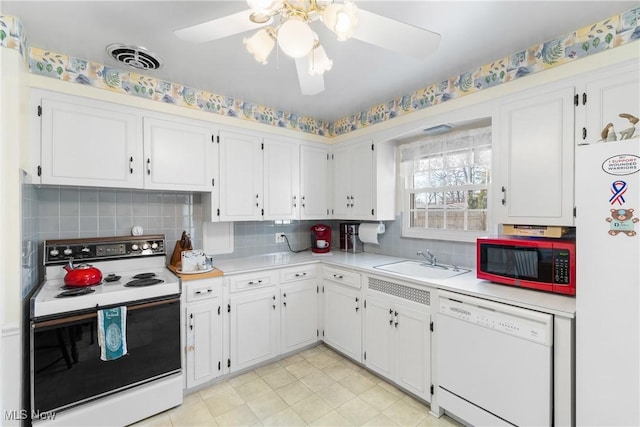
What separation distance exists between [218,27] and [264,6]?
0.31 m

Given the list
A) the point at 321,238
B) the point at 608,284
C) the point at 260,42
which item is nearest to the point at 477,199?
the point at 608,284

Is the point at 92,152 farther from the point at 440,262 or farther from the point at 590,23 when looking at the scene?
the point at 590,23

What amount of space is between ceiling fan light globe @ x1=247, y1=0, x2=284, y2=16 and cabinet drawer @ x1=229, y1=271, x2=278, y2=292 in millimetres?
1919

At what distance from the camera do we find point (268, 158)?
2922mm

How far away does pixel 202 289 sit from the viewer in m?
2.23

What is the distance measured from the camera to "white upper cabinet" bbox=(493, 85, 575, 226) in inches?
66.9

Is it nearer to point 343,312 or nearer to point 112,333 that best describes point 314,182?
point 343,312

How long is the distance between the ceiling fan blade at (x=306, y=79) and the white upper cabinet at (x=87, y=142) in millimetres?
1460

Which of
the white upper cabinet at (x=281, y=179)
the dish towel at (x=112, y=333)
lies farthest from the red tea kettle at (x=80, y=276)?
the white upper cabinet at (x=281, y=179)

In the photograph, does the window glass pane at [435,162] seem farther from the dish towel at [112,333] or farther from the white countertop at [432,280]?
the dish towel at [112,333]

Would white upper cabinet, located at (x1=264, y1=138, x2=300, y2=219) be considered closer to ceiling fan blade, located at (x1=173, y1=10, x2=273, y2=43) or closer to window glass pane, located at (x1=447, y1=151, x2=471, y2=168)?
window glass pane, located at (x1=447, y1=151, x2=471, y2=168)

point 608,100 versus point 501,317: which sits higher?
point 608,100

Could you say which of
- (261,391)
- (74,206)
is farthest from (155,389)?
(74,206)

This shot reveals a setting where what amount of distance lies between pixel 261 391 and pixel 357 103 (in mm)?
2685
